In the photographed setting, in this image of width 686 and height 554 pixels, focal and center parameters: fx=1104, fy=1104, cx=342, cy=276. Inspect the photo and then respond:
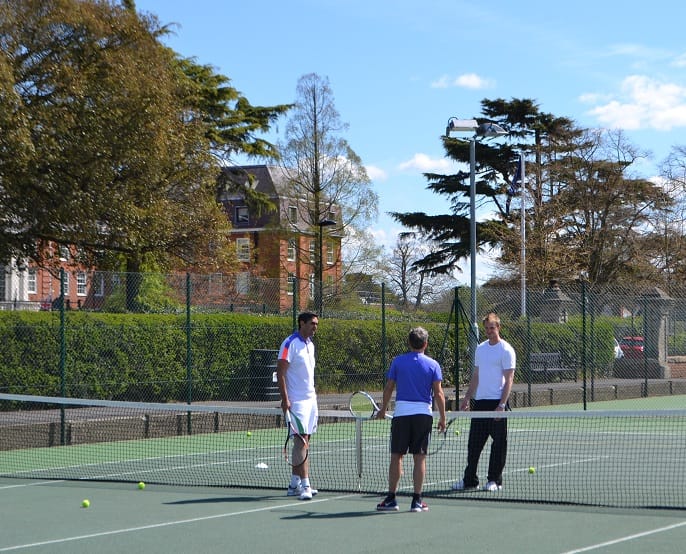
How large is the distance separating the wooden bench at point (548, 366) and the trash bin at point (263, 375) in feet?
24.1

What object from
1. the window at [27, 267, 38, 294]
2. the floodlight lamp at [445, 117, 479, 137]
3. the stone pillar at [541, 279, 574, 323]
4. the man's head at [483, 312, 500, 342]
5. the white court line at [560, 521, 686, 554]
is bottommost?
the white court line at [560, 521, 686, 554]

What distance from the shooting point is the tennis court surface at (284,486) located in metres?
7.85

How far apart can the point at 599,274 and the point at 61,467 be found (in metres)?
37.3

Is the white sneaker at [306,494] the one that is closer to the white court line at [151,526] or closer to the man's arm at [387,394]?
the white court line at [151,526]

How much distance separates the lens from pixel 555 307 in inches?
1134

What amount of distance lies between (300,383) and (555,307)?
19.9 meters

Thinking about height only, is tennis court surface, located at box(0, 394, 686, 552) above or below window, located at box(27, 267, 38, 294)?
below

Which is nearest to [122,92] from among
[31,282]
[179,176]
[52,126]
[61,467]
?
[52,126]

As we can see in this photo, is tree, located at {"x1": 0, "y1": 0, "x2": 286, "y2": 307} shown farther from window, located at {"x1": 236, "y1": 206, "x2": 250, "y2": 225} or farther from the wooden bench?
window, located at {"x1": 236, "y1": 206, "x2": 250, "y2": 225}

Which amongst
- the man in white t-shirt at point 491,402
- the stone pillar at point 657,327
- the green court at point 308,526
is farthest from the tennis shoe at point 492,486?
the stone pillar at point 657,327

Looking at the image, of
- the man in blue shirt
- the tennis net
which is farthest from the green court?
the tennis net

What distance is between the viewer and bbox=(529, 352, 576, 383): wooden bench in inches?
1032

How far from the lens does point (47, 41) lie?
27.3m

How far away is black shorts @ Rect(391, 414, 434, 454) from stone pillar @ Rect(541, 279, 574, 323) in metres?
19.4
